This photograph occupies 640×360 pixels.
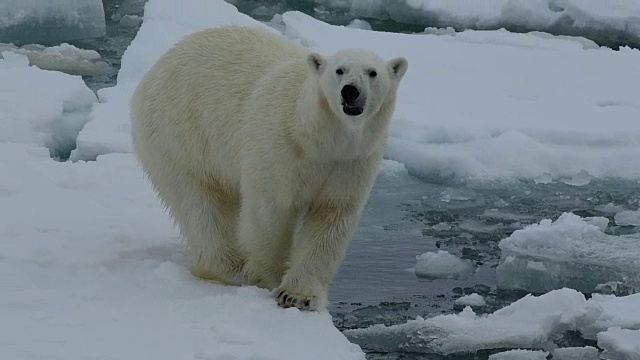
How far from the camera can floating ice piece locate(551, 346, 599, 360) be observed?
423 centimetres

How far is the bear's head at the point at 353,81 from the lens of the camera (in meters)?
3.84

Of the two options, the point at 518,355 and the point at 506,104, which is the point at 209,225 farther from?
the point at 506,104

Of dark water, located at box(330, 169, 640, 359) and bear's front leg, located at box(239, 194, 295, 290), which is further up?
bear's front leg, located at box(239, 194, 295, 290)

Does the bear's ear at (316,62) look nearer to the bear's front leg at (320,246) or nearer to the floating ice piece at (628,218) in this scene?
the bear's front leg at (320,246)

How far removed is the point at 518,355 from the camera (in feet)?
13.7

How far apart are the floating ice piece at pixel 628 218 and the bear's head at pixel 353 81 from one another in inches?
93.3

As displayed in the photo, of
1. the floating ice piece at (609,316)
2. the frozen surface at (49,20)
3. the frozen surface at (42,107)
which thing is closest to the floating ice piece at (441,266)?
the floating ice piece at (609,316)

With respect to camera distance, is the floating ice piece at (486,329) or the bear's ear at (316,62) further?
the floating ice piece at (486,329)

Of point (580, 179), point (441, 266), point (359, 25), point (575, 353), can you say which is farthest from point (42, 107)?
point (359, 25)

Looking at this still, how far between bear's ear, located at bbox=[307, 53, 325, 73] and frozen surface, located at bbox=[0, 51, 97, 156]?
2701 millimetres

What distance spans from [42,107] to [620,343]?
4.13 m

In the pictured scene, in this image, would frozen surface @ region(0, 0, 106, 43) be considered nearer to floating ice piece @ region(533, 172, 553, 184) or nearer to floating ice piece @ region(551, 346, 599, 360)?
floating ice piece @ region(533, 172, 553, 184)

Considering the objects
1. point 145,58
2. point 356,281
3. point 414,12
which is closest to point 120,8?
point 414,12

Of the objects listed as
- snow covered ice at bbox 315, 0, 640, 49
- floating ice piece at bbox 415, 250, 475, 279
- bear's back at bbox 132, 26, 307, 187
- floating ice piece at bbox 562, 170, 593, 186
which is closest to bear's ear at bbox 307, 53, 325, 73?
bear's back at bbox 132, 26, 307, 187
